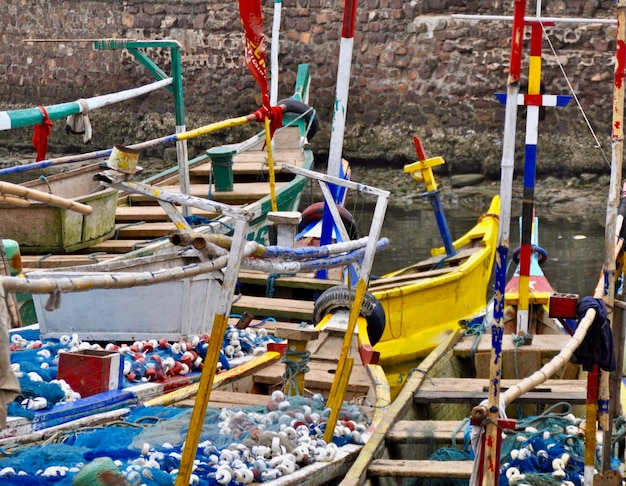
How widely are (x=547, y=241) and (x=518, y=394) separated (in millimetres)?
10169

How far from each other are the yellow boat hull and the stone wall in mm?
6526

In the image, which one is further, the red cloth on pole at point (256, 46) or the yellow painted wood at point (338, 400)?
the red cloth on pole at point (256, 46)

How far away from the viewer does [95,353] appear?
16.0 ft

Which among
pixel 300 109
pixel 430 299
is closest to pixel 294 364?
pixel 430 299

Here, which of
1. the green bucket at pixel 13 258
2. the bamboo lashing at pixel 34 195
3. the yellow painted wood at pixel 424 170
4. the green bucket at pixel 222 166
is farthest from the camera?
the green bucket at pixel 222 166

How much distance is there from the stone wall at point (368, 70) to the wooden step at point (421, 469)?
10.6 m

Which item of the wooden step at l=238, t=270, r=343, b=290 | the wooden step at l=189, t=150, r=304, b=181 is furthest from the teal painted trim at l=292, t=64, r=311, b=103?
the wooden step at l=238, t=270, r=343, b=290

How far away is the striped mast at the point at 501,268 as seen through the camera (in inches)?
128

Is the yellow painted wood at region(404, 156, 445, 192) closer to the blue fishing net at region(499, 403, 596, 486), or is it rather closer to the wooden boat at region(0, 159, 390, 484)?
the wooden boat at region(0, 159, 390, 484)

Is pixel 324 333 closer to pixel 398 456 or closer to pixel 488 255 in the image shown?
pixel 398 456

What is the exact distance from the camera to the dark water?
11.8 m

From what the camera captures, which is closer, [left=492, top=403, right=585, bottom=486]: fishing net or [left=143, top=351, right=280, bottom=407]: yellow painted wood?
[left=492, top=403, right=585, bottom=486]: fishing net

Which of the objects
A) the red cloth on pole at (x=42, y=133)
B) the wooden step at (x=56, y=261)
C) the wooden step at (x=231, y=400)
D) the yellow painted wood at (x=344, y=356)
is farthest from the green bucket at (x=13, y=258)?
the yellow painted wood at (x=344, y=356)

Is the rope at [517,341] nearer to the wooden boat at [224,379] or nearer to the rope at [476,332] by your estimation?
A: the rope at [476,332]
